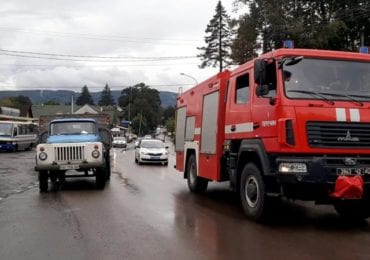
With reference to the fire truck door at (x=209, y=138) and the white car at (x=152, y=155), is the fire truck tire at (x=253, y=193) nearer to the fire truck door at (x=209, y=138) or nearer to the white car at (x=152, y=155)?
the fire truck door at (x=209, y=138)

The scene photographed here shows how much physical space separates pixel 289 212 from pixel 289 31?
2744 centimetres

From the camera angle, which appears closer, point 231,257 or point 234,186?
point 231,257

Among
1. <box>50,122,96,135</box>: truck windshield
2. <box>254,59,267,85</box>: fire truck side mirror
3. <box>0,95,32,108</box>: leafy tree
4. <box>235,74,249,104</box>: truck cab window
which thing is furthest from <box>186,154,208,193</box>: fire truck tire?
<box>0,95,32,108</box>: leafy tree

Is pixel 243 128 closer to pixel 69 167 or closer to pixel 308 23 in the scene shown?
pixel 69 167

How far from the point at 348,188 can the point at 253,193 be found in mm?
1846

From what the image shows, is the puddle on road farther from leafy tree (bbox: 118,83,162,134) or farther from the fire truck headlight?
leafy tree (bbox: 118,83,162,134)

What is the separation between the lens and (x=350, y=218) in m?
10.1

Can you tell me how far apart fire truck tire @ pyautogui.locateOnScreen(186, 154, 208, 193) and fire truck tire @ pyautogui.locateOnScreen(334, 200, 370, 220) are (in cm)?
471

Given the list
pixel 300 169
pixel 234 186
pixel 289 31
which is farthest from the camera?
pixel 289 31

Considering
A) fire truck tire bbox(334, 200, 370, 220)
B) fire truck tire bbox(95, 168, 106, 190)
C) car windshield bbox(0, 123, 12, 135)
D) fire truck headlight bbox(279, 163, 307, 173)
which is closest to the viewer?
fire truck headlight bbox(279, 163, 307, 173)

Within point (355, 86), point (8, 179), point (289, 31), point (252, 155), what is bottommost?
point (8, 179)

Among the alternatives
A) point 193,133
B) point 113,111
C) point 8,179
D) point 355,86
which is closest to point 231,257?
point 355,86

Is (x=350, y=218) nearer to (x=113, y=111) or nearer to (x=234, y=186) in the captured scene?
(x=234, y=186)

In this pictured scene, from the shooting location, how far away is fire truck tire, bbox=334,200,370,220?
9680mm
